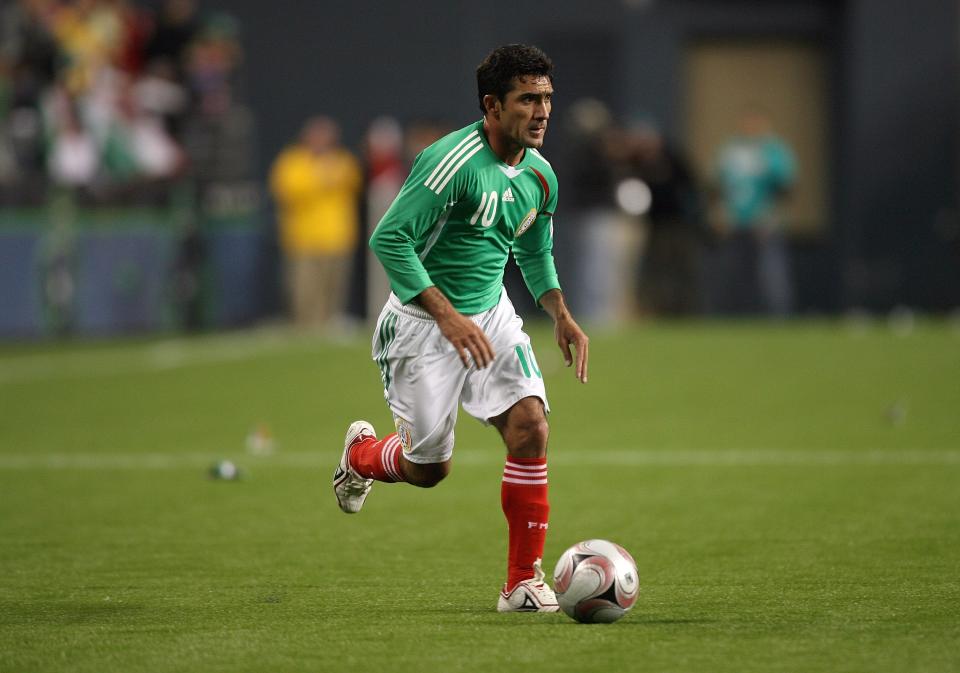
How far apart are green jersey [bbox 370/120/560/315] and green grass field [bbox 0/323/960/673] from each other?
1.20 metres

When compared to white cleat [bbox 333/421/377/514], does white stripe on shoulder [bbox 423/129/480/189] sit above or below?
above

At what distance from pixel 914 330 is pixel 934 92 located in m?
4.92

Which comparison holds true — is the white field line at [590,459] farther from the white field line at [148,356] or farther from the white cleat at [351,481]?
the white field line at [148,356]

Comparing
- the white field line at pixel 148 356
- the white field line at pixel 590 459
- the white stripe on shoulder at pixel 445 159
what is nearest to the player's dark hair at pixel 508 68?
the white stripe on shoulder at pixel 445 159

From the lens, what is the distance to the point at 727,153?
2336 centimetres

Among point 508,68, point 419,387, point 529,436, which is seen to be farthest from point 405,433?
point 508,68

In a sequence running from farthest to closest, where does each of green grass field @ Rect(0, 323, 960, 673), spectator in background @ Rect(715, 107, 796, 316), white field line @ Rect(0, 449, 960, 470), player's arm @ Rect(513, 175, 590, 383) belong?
spectator in background @ Rect(715, 107, 796, 316) → white field line @ Rect(0, 449, 960, 470) → player's arm @ Rect(513, 175, 590, 383) → green grass field @ Rect(0, 323, 960, 673)

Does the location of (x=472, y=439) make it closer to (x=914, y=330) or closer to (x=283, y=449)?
(x=283, y=449)

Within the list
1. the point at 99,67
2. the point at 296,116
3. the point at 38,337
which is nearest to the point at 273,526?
the point at 38,337

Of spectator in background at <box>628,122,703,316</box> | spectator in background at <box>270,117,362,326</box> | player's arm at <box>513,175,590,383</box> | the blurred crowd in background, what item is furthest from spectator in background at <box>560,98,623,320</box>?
player's arm at <box>513,175,590,383</box>

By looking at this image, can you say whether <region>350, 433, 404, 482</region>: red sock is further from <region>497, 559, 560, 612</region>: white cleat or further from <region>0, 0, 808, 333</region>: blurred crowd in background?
<region>0, 0, 808, 333</region>: blurred crowd in background

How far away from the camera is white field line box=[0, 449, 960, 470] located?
10586 millimetres

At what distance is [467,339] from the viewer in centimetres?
614

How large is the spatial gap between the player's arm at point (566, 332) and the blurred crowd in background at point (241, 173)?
1470cm
